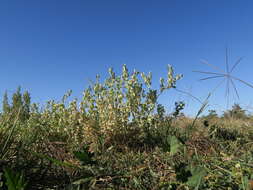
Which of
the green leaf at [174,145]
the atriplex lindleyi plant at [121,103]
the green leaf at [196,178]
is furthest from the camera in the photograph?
the atriplex lindleyi plant at [121,103]

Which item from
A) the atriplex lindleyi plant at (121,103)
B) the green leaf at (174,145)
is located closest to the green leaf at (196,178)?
the green leaf at (174,145)

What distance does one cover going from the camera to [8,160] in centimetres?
151

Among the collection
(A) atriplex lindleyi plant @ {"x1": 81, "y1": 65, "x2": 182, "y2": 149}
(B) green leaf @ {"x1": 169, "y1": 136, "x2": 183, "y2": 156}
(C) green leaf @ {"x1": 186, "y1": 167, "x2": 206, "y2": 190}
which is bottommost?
(C) green leaf @ {"x1": 186, "y1": 167, "x2": 206, "y2": 190}

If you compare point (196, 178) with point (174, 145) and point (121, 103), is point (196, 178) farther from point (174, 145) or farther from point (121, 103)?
point (121, 103)

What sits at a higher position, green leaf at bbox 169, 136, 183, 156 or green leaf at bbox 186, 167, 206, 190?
green leaf at bbox 169, 136, 183, 156

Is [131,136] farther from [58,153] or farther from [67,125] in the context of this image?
[58,153]

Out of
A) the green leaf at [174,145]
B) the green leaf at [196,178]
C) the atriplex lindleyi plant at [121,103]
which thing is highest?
the atriplex lindleyi plant at [121,103]

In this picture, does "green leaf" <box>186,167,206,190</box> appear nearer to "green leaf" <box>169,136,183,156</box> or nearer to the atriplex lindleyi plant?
"green leaf" <box>169,136,183,156</box>

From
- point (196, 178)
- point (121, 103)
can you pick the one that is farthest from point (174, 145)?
point (121, 103)

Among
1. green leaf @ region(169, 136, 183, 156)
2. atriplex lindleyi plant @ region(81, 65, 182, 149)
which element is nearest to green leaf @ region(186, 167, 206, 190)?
green leaf @ region(169, 136, 183, 156)

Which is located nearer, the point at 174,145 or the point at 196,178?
the point at 196,178

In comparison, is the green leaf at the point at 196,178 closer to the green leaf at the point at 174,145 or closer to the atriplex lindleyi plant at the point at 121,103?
the green leaf at the point at 174,145

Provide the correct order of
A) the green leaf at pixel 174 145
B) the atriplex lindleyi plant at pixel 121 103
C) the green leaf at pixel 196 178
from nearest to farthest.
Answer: the green leaf at pixel 196 178 < the green leaf at pixel 174 145 < the atriplex lindleyi plant at pixel 121 103

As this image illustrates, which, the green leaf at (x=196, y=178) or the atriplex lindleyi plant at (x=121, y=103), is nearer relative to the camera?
the green leaf at (x=196, y=178)
